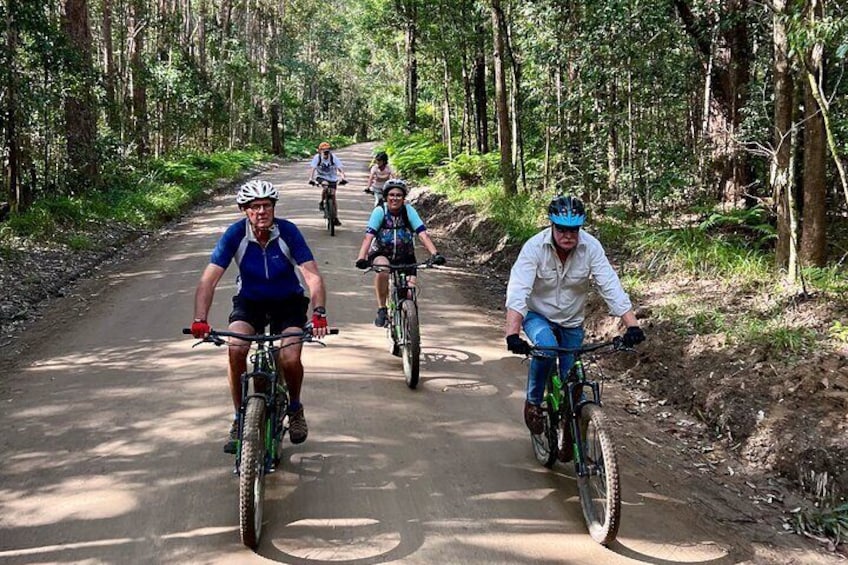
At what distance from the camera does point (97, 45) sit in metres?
27.0

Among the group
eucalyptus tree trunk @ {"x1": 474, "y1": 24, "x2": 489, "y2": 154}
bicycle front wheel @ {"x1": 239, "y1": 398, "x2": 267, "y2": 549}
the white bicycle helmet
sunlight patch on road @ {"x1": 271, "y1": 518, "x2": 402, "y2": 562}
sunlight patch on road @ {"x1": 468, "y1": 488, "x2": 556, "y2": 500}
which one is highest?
eucalyptus tree trunk @ {"x1": 474, "y1": 24, "x2": 489, "y2": 154}

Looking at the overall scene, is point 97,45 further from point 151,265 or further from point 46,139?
point 151,265

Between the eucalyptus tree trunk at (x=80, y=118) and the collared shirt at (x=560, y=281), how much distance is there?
14.4m

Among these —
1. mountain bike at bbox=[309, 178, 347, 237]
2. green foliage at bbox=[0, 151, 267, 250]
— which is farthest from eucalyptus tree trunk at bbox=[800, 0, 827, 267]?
green foliage at bbox=[0, 151, 267, 250]

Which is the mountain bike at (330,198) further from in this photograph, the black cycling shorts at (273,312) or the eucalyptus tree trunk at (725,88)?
the black cycling shorts at (273,312)

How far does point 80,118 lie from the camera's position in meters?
16.5

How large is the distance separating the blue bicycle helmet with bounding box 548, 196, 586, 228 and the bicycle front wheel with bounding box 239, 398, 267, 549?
6.97ft

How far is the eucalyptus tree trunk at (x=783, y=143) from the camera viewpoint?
24.5 ft

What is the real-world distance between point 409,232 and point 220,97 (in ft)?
90.5

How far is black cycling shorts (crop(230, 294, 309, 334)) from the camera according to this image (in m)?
4.65

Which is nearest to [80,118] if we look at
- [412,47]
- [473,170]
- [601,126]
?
[473,170]

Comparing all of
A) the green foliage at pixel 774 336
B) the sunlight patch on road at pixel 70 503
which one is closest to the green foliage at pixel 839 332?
the green foliage at pixel 774 336

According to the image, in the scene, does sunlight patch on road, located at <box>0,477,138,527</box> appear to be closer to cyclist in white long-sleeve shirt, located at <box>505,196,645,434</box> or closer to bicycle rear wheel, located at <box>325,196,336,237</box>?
cyclist in white long-sleeve shirt, located at <box>505,196,645,434</box>

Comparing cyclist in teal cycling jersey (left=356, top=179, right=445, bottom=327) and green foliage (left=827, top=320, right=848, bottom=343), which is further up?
cyclist in teal cycling jersey (left=356, top=179, right=445, bottom=327)
